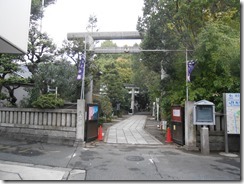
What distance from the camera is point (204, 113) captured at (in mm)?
8438

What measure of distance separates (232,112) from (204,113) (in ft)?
3.36

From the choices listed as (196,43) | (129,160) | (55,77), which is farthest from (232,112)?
(55,77)

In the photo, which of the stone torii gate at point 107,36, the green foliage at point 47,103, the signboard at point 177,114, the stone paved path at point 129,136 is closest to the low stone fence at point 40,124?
the green foliage at point 47,103

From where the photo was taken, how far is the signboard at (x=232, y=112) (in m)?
8.26

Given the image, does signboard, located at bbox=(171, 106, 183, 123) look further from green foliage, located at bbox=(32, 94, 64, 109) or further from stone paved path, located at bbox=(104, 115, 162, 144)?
green foliage, located at bbox=(32, 94, 64, 109)

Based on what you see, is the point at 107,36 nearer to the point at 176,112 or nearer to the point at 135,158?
the point at 176,112

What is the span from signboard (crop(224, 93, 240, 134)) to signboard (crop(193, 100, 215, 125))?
1.87ft

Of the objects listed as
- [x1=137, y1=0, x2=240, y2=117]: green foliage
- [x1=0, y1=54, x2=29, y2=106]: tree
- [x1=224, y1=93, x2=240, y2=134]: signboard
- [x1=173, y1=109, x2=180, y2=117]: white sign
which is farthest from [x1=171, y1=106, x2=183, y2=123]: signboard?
[x1=0, y1=54, x2=29, y2=106]: tree

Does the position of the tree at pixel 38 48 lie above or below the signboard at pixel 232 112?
above

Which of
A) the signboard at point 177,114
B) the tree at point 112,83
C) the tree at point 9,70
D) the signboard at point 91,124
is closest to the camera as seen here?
the signboard at point 177,114

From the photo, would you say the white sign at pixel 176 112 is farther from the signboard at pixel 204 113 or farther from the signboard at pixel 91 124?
the signboard at pixel 91 124

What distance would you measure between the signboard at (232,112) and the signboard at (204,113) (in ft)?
1.87

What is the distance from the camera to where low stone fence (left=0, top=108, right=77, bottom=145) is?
9.53 metres

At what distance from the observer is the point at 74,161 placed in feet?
22.5
